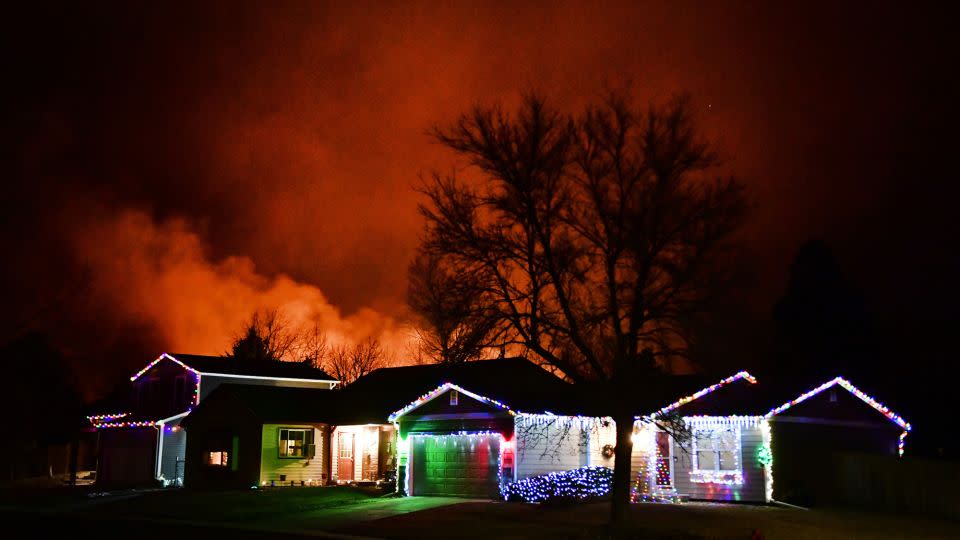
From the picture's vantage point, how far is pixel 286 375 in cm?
4931

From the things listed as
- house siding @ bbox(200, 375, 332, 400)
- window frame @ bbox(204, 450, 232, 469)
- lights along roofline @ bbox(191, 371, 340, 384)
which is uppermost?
lights along roofline @ bbox(191, 371, 340, 384)

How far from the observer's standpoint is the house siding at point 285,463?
40.2 meters

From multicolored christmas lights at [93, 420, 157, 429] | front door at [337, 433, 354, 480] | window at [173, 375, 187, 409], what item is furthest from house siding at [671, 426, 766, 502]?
multicolored christmas lights at [93, 420, 157, 429]

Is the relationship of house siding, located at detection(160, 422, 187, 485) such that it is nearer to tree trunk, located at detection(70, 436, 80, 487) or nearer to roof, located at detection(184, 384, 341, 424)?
roof, located at detection(184, 384, 341, 424)

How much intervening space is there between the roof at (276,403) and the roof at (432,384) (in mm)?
1062

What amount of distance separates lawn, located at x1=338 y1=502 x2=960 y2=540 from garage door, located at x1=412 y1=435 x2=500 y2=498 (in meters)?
2.77

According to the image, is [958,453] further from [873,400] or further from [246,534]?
[246,534]

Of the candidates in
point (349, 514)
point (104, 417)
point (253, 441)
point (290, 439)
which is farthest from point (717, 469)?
point (104, 417)

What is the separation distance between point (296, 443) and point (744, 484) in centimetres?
1988

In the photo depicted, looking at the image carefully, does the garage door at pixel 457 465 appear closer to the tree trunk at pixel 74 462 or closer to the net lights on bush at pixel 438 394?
the net lights on bush at pixel 438 394

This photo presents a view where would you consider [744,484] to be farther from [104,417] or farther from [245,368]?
[104,417]

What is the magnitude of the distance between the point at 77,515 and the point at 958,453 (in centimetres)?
3421

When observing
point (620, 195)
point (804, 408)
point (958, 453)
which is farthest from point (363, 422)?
point (958, 453)

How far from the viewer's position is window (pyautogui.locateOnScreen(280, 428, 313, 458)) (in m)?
40.8
